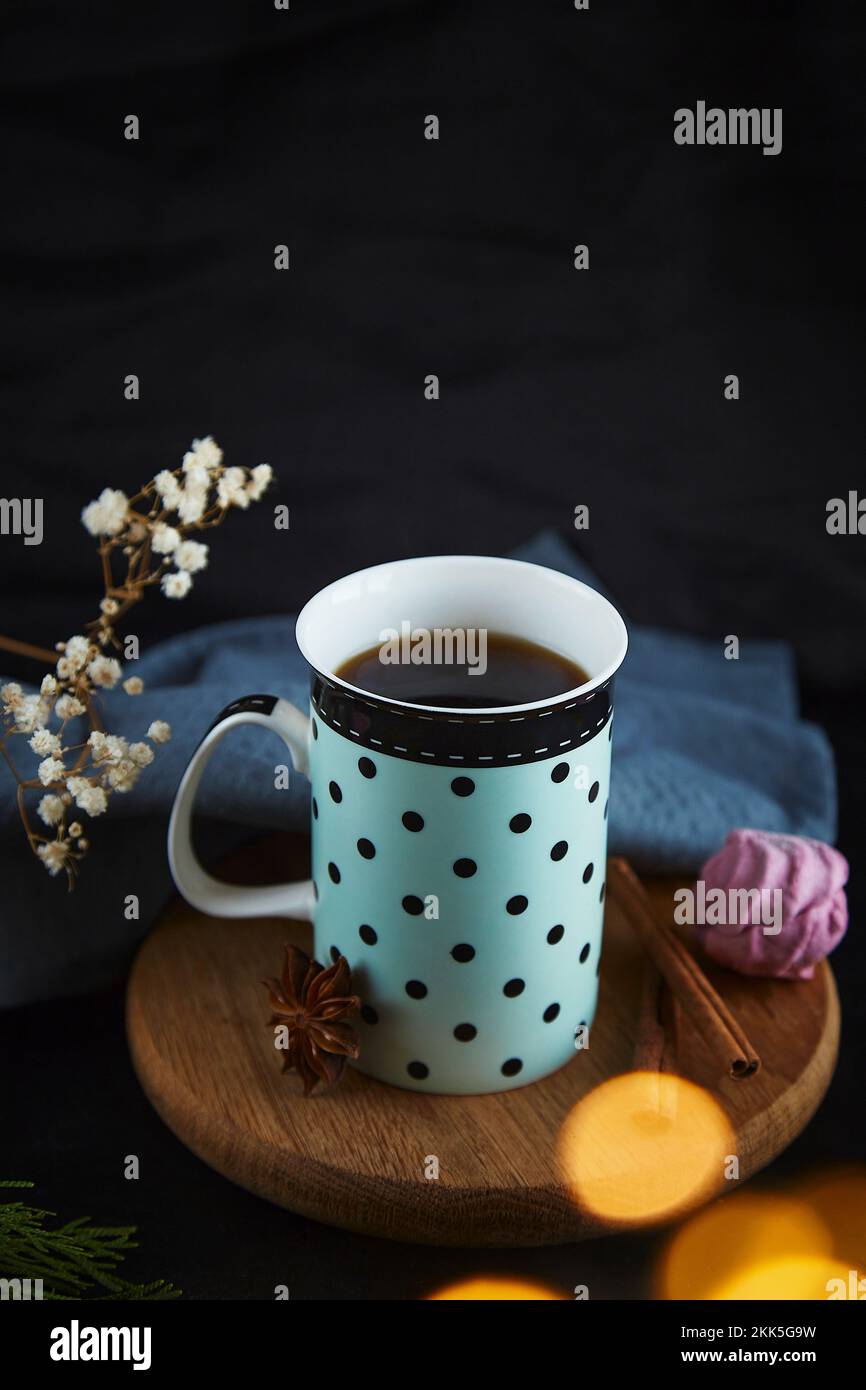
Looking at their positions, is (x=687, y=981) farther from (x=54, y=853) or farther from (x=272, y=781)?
(x=54, y=853)

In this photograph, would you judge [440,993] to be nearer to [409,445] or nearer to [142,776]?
[142,776]

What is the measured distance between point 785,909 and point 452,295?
893 mm

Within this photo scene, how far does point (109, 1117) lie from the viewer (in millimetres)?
1232

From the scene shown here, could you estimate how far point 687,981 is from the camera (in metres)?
1.21

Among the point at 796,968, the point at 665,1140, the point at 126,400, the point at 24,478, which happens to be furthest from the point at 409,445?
the point at 665,1140

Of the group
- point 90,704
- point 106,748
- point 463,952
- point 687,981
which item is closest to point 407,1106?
point 463,952

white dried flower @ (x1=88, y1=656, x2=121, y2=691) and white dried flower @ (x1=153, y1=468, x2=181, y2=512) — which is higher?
white dried flower @ (x1=153, y1=468, x2=181, y2=512)

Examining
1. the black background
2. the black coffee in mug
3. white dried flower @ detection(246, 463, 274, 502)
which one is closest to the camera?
the black coffee in mug

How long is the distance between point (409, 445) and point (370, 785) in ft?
2.91

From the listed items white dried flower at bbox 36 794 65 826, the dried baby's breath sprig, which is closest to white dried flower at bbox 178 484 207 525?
the dried baby's breath sprig

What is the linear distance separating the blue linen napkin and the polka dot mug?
11 cm

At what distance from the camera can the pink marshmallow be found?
1223 millimetres

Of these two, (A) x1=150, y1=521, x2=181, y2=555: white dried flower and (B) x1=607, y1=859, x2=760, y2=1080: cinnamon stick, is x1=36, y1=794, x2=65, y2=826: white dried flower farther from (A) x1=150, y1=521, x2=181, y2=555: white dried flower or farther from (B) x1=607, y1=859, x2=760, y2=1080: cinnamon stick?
(B) x1=607, y1=859, x2=760, y2=1080: cinnamon stick

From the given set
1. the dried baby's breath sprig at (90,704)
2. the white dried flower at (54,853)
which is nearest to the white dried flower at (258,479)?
the dried baby's breath sprig at (90,704)
